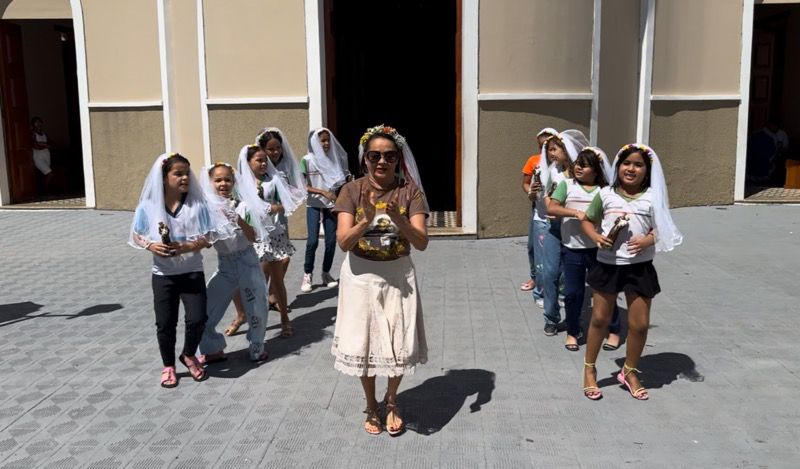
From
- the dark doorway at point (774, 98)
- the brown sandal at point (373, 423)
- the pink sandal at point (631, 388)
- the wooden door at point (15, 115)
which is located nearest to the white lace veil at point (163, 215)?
the brown sandal at point (373, 423)

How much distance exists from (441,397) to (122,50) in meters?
10.2

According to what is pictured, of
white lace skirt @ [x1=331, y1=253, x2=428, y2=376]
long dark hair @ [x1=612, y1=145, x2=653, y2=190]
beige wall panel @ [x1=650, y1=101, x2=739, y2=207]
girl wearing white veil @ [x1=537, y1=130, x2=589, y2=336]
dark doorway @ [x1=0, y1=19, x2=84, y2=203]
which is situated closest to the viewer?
white lace skirt @ [x1=331, y1=253, x2=428, y2=376]

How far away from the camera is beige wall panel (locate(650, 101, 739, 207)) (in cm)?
1248

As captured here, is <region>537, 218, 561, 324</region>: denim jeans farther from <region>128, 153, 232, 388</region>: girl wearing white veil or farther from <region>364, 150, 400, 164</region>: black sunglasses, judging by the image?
<region>128, 153, 232, 388</region>: girl wearing white veil

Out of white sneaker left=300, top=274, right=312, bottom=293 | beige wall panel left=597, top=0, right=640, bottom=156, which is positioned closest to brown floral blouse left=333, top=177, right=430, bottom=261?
white sneaker left=300, top=274, right=312, bottom=293

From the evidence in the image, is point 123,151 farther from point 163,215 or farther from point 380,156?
point 380,156

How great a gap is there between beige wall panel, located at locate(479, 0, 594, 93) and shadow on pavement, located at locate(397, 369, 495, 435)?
5776 millimetres

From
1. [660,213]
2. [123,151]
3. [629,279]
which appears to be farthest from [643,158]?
[123,151]

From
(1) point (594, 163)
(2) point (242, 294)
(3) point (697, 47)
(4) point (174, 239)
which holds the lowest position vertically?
(2) point (242, 294)

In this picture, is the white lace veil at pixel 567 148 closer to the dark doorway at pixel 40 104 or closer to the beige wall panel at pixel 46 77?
the dark doorway at pixel 40 104

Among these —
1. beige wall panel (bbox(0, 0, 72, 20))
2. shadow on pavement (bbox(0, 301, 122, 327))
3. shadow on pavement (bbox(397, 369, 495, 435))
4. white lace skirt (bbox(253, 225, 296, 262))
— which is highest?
Result: beige wall panel (bbox(0, 0, 72, 20))

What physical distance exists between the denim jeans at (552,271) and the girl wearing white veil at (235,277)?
7.60 feet

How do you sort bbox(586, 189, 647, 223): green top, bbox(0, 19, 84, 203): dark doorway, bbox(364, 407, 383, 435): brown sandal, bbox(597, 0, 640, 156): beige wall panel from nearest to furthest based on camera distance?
bbox(364, 407, 383, 435): brown sandal, bbox(586, 189, 647, 223): green top, bbox(597, 0, 640, 156): beige wall panel, bbox(0, 19, 84, 203): dark doorway

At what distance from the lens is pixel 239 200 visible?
5.73m
